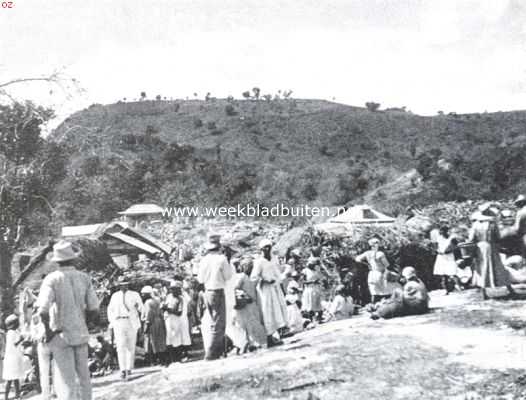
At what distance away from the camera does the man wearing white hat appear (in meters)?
5.54

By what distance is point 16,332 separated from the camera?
873 cm

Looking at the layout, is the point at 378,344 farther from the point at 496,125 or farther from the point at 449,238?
the point at 496,125

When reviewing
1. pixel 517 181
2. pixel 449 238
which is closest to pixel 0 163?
pixel 449 238

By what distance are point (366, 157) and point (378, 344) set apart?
169 ft

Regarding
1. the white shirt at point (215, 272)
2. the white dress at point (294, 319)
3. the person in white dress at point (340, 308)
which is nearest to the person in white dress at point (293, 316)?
the white dress at point (294, 319)

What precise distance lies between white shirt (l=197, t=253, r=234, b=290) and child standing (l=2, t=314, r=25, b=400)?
120 inches

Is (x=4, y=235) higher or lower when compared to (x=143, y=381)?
higher

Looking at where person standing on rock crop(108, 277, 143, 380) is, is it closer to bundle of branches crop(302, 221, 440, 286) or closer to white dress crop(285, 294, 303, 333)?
white dress crop(285, 294, 303, 333)

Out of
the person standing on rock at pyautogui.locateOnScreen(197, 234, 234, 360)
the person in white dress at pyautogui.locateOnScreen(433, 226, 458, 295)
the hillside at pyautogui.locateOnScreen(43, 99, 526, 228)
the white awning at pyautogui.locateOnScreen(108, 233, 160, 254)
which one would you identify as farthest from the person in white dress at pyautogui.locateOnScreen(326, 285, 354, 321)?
the hillside at pyautogui.locateOnScreen(43, 99, 526, 228)

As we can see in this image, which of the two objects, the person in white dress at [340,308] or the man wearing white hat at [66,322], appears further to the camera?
the person in white dress at [340,308]

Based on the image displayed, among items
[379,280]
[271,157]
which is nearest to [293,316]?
[379,280]

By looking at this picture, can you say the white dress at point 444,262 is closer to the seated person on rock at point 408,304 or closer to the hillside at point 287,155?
the seated person on rock at point 408,304

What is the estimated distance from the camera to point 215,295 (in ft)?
26.1

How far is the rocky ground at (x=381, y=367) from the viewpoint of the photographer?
530 centimetres
